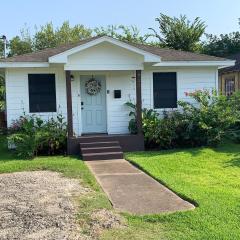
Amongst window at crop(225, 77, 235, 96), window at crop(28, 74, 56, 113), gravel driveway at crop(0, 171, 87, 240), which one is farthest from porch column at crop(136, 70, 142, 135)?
window at crop(225, 77, 235, 96)

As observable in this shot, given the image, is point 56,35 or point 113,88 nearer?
point 113,88

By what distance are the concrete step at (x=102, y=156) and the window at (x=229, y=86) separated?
12569 mm

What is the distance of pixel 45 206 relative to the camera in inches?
259

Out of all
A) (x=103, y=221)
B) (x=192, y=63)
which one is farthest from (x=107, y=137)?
(x=103, y=221)

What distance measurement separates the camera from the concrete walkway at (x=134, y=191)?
647cm

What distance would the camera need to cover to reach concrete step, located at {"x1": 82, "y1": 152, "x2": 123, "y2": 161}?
→ 11.7 meters

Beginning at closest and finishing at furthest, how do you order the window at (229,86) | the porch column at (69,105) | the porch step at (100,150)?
the porch step at (100,150)
the porch column at (69,105)
the window at (229,86)

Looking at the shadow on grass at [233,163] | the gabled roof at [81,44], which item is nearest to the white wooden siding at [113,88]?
the gabled roof at [81,44]

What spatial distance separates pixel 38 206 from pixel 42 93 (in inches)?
290

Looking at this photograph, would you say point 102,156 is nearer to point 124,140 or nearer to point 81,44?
point 124,140

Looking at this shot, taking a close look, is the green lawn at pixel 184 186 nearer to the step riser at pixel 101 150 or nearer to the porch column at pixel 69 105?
the step riser at pixel 101 150

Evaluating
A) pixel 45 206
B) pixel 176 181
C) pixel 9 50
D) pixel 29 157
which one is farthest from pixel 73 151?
pixel 9 50

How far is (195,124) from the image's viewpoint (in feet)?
42.1

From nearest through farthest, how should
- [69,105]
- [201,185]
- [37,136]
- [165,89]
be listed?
[201,185] < [37,136] < [69,105] < [165,89]
